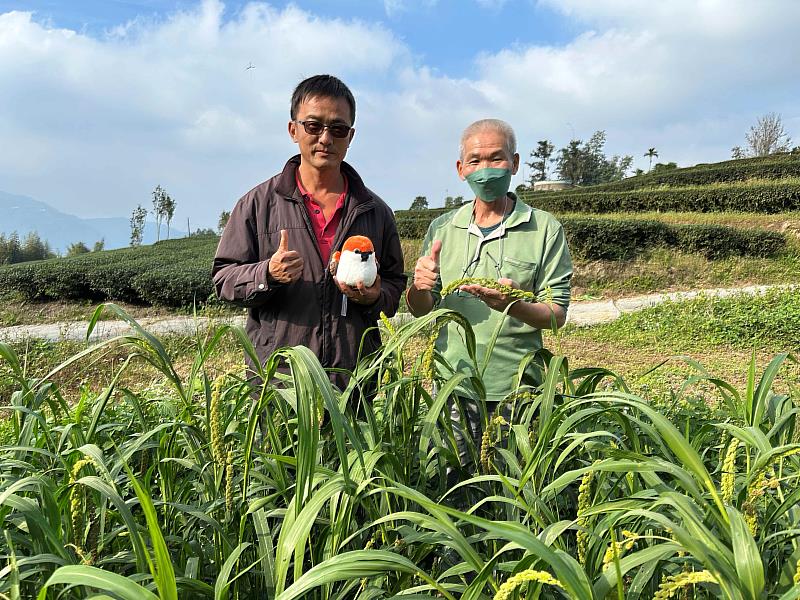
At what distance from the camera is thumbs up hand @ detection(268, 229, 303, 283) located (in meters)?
1.74

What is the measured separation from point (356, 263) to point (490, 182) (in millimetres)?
514

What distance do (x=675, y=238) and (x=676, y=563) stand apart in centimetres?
1160

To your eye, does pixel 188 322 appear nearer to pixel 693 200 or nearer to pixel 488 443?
pixel 488 443

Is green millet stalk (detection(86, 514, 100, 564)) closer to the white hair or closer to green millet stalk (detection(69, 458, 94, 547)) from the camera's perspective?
green millet stalk (detection(69, 458, 94, 547))

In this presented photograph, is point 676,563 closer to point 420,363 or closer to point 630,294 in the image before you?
point 420,363

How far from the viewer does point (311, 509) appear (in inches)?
34.2

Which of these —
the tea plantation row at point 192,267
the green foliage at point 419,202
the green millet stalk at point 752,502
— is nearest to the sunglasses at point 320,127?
the green millet stalk at point 752,502

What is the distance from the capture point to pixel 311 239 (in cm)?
195

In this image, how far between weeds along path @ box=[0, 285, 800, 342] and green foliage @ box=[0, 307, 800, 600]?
490 centimetres

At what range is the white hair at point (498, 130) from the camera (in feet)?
6.24

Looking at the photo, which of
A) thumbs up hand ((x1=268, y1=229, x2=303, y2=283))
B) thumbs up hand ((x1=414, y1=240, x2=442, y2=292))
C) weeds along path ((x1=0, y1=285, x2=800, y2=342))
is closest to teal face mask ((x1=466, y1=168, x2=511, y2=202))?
thumbs up hand ((x1=414, y1=240, x2=442, y2=292))

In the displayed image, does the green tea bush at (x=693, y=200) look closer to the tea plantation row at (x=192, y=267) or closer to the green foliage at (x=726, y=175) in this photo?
the green foliage at (x=726, y=175)

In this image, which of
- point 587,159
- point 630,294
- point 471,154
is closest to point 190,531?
point 471,154

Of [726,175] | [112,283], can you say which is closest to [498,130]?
[112,283]
